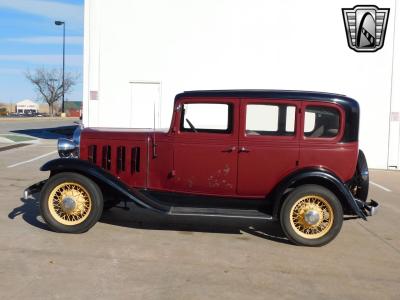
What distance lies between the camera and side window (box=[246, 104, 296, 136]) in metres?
6.21

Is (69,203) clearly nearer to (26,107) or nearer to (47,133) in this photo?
(47,133)

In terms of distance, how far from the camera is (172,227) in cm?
673

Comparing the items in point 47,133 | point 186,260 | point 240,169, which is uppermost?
point 240,169

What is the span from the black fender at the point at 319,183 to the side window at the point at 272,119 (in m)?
0.57

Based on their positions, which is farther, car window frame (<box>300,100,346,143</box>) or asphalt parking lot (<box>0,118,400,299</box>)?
car window frame (<box>300,100,346,143</box>)

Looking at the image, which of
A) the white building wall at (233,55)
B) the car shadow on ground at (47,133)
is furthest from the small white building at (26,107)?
the white building wall at (233,55)

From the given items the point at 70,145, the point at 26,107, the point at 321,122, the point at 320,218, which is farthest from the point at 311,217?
the point at 26,107

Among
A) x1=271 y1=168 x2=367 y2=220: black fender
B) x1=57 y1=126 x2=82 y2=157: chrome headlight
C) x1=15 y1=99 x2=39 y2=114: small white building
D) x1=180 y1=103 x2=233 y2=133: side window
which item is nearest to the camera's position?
x1=271 y1=168 x2=367 y2=220: black fender

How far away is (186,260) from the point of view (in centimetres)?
526

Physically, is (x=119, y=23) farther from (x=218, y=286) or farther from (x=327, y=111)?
(x=218, y=286)

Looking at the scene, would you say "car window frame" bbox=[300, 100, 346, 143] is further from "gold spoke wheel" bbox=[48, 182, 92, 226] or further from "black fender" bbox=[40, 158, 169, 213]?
"gold spoke wheel" bbox=[48, 182, 92, 226]


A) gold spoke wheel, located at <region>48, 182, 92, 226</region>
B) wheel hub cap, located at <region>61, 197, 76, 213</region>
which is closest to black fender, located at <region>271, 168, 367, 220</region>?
gold spoke wheel, located at <region>48, 182, 92, 226</region>

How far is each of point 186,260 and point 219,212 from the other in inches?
40.0

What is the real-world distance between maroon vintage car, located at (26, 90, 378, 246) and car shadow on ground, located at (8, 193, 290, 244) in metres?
0.38
